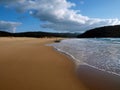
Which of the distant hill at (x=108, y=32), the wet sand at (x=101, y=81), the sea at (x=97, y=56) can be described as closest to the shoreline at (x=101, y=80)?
the wet sand at (x=101, y=81)

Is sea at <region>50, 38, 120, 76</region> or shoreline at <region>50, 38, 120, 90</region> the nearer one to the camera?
shoreline at <region>50, 38, 120, 90</region>

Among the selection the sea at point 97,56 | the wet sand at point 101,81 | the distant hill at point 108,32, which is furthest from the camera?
the distant hill at point 108,32

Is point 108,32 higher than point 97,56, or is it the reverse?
point 108,32

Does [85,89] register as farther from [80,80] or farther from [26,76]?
[26,76]

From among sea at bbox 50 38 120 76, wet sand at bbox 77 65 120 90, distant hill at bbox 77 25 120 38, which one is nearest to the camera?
wet sand at bbox 77 65 120 90

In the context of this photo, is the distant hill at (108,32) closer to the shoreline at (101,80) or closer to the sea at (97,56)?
the sea at (97,56)

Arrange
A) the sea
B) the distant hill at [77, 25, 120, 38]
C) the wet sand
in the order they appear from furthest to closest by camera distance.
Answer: the distant hill at [77, 25, 120, 38] < the sea < the wet sand

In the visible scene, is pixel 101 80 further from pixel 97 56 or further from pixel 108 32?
pixel 108 32

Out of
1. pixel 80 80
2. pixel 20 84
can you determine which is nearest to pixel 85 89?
pixel 80 80

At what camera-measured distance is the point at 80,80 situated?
19.6ft

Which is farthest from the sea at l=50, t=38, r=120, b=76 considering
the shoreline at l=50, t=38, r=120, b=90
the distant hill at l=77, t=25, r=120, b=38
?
the distant hill at l=77, t=25, r=120, b=38

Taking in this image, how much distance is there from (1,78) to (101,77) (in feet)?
11.9

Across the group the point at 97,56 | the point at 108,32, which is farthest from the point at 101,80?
the point at 108,32

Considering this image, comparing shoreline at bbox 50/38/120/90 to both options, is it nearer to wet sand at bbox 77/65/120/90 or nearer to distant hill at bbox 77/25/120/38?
wet sand at bbox 77/65/120/90
